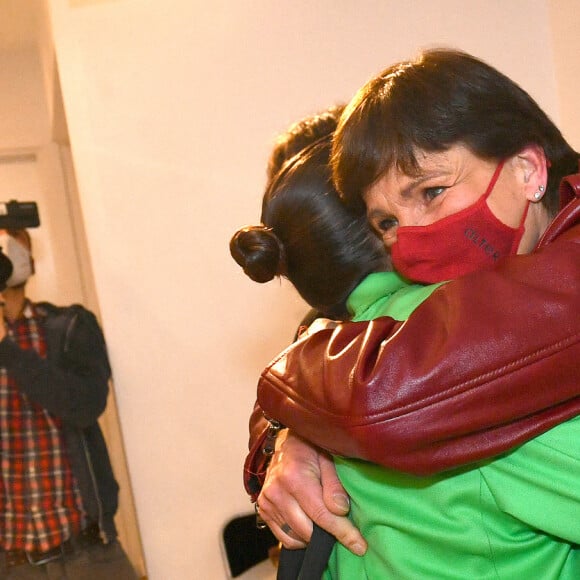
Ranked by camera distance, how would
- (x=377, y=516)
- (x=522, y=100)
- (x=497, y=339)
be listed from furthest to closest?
(x=522, y=100) < (x=377, y=516) < (x=497, y=339)

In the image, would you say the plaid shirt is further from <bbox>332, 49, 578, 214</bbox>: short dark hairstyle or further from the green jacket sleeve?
the green jacket sleeve

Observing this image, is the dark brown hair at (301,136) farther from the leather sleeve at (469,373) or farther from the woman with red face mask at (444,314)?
the leather sleeve at (469,373)

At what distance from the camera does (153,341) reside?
5.91 feet

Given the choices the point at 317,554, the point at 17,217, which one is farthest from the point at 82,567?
the point at 317,554

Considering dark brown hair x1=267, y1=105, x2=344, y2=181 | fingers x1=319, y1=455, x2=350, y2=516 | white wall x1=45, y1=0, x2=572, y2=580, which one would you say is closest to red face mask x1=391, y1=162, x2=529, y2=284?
fingers x1=319, y1=455, x2=350, y2=516

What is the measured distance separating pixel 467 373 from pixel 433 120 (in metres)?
0.30

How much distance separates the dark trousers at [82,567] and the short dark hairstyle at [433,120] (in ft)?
4.64

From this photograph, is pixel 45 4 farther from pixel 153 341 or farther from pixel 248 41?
pixel 153 341

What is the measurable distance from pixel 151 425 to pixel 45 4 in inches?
44.7

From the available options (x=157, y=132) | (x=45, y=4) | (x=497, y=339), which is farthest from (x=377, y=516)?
(x=45, y=4)

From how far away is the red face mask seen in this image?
2.39ft

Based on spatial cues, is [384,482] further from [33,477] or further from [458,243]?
[33,477]

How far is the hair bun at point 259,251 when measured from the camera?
2.77ft

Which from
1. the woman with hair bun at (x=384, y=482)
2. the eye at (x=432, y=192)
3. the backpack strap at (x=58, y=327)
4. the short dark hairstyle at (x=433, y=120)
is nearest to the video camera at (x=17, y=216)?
the backpack strap at (x=58, y=327)
